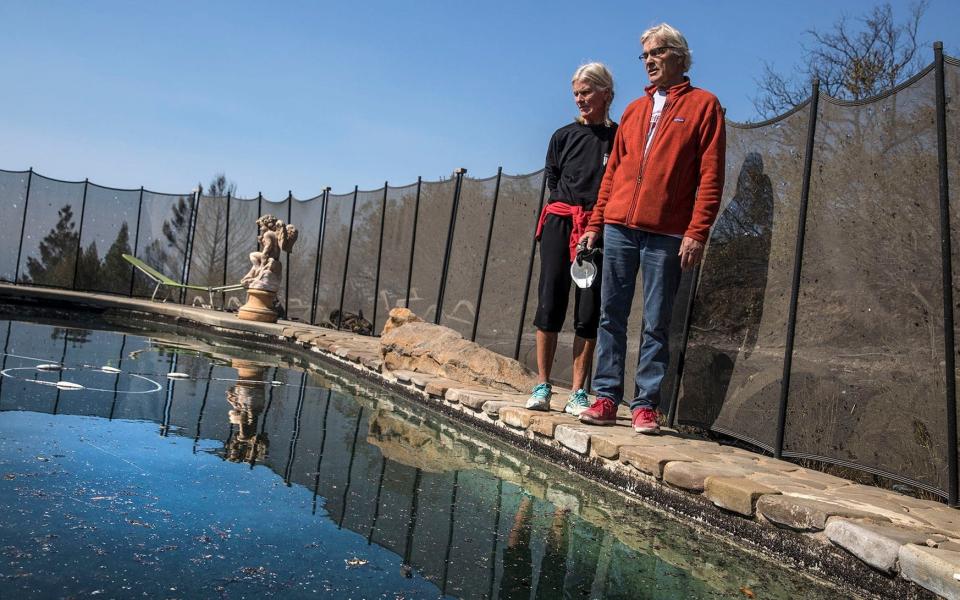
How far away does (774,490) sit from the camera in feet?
8.18

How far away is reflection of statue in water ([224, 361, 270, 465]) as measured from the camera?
2838 millimetres

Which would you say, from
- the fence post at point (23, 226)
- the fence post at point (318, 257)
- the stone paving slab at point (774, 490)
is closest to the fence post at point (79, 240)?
the fence post at point (23, 226)

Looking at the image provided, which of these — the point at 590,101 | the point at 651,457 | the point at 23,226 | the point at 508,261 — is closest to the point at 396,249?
the point at 508,261

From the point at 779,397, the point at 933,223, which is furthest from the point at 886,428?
the point at 933,223

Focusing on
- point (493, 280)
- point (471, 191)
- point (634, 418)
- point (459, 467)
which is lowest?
point (459, 467)

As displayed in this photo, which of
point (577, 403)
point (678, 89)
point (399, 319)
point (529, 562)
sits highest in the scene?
point (678, 89)

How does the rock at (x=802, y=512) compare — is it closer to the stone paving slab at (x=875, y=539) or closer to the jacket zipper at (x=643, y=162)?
the stone paving slab at (x=875, y=539)

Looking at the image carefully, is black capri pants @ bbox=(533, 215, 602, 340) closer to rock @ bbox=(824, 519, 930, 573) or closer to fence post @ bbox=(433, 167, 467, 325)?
rock @ bbox=(824, 519, 930, 573)

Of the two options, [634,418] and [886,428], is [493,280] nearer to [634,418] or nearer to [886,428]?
[634,418]

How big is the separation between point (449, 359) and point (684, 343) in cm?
182

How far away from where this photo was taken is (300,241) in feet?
39.1

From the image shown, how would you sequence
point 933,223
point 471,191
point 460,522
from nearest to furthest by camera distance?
point 460,522 < point 933,223 < point 471,191

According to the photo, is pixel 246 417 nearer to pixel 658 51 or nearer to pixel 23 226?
pixel 658 51

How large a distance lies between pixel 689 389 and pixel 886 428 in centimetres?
119
